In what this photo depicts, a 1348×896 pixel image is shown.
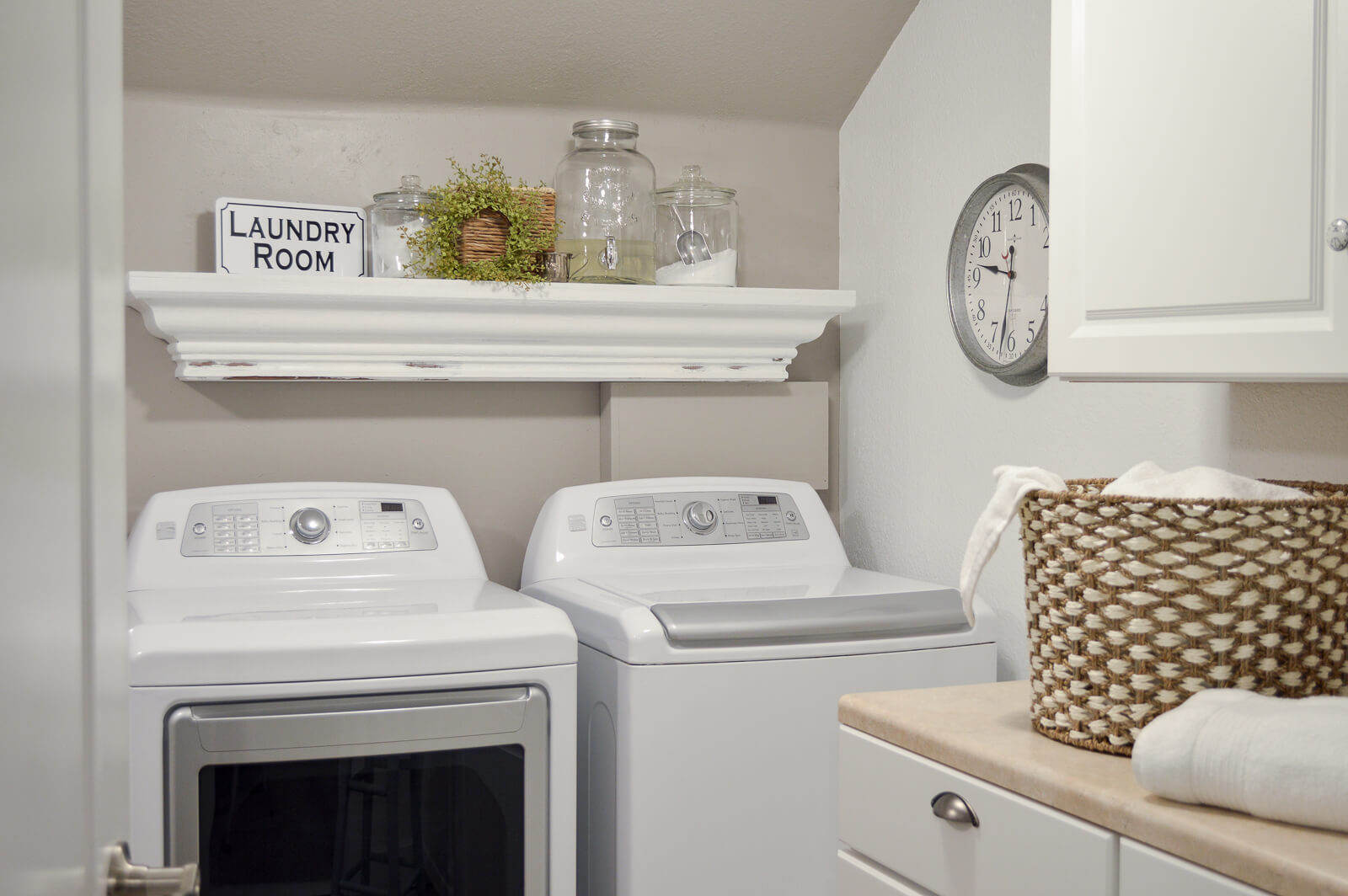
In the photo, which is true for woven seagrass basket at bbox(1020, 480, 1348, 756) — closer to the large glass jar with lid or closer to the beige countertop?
the beige countertop

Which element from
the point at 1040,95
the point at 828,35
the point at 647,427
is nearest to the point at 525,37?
the point at 828,35

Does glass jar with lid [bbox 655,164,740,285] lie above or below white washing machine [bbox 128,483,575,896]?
above

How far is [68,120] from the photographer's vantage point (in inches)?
24.6

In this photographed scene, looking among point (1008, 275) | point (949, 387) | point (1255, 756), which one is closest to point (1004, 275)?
point (1008, 275)

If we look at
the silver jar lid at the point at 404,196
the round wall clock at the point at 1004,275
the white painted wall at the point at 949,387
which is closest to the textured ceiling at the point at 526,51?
the white painted wall at the point at 949,387

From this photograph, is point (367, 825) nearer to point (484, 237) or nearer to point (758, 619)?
point (758, 619)

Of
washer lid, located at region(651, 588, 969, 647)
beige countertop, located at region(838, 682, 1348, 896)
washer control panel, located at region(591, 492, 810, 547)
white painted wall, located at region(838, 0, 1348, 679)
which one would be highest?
white painted wall, located at region(838, 0, 1348, 679)

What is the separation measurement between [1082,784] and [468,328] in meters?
1.54

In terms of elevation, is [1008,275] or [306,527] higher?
[1008,275]

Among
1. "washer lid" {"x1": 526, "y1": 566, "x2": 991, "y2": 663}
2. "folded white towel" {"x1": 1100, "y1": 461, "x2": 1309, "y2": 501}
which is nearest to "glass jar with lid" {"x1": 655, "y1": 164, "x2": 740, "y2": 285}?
"washer lid" {"x1": 526, "y1": 566, "x2": 991, "y2": 663}

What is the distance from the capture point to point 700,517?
2.31 metres

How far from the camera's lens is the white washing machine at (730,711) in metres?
1.75

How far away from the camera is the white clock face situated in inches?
77.8

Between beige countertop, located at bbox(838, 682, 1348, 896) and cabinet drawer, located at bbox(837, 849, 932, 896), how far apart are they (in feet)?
0.53
